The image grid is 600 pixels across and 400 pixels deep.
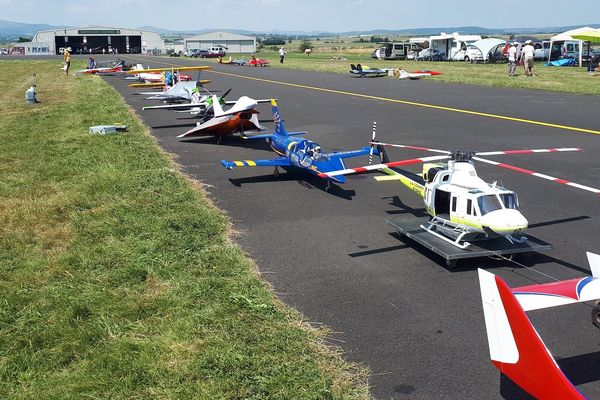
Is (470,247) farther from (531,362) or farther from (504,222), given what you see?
(531,362)

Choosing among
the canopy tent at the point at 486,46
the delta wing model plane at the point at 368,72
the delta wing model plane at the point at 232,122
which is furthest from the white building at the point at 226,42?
the delta wing model plane at the point at 232,122

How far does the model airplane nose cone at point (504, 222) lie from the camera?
280 inches

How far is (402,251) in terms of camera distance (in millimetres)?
8328

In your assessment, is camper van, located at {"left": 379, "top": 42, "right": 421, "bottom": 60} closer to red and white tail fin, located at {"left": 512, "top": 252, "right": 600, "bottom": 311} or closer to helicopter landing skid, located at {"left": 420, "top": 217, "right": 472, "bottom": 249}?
helicopter landing skid, located at {"left": 420, "top": 217, "right": 472, "bottom": 249}

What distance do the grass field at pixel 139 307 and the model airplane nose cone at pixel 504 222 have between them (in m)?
2.88

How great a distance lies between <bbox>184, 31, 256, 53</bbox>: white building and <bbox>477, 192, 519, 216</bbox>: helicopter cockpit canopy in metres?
Result: 150

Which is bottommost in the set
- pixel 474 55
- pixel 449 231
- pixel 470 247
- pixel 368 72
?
pixel 470 247

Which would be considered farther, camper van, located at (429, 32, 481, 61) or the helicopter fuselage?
camper van, located at (429, 32, 481, 61)

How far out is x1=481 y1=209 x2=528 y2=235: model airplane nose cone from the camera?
711 cm

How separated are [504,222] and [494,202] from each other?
37 centimetres

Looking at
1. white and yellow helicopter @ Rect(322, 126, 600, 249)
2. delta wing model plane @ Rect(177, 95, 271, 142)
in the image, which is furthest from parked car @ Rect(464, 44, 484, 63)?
white and yellow helicopter @ Rect(322, 126, 600, 249)

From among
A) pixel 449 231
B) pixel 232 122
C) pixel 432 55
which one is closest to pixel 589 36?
pixel 432 55

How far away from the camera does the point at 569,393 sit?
12.0 ft

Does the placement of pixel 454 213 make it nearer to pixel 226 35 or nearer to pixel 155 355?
Result: pixel 155 355
